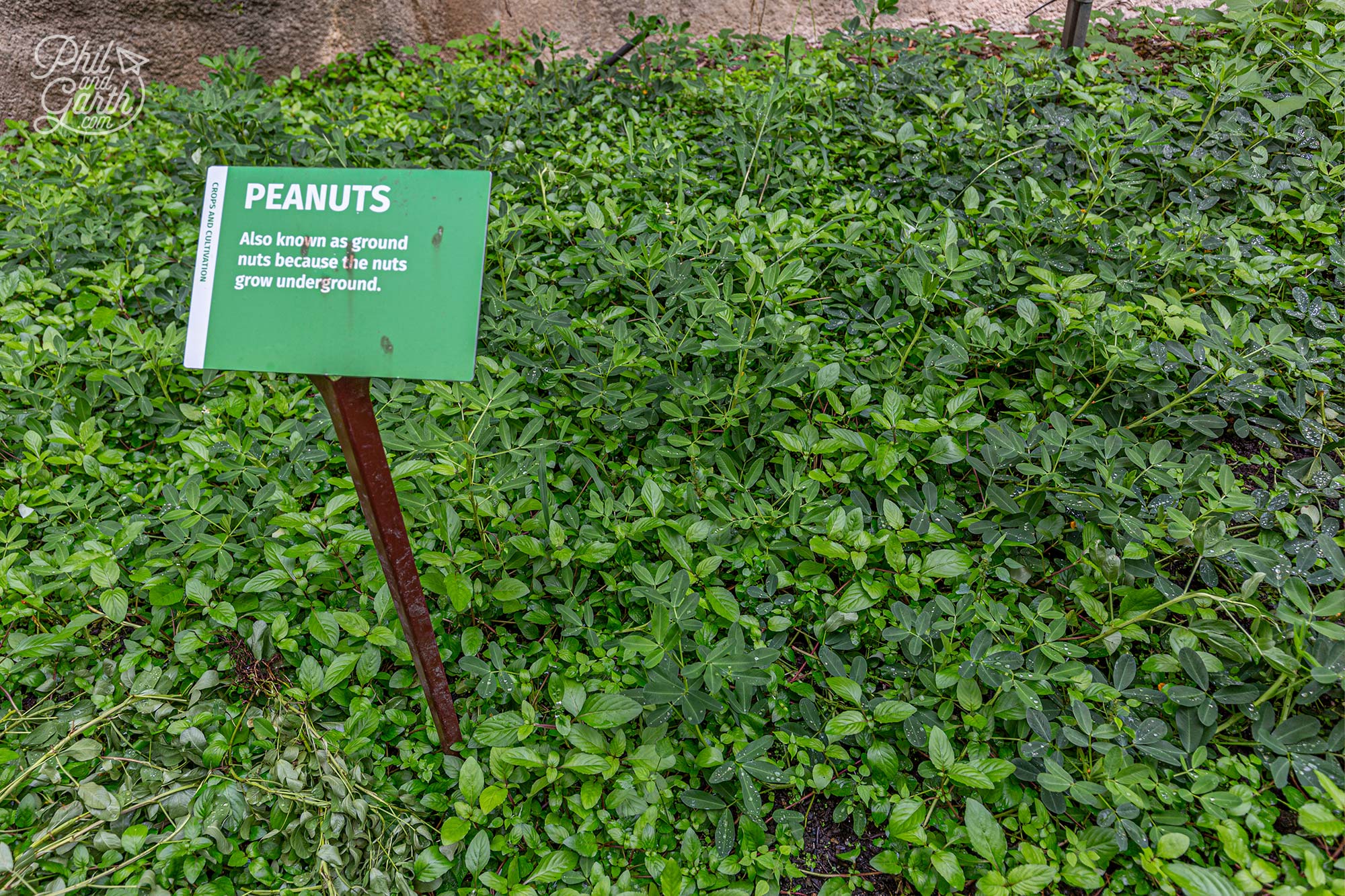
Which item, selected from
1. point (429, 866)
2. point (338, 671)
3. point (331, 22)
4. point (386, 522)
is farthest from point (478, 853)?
point (331, 22)

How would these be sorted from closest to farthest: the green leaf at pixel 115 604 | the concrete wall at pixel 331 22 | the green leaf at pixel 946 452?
the green leaf at pixel 115 604 → the green leaf at pixel 946 452 → the concrete wall at pixel 331 22

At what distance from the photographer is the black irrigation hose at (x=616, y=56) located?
13.0 feet

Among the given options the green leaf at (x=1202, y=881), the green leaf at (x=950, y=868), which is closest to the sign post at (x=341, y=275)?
the green leaf at (x=950, y=868)

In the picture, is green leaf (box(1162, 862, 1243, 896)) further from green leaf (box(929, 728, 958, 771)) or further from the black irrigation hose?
the black irrigation hose

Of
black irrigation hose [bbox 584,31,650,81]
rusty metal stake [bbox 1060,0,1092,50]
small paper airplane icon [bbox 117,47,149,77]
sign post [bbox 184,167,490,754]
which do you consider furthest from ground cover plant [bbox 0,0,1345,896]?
small paper airplane icon [bbox 117,47,149,77]

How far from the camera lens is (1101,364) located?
7.89ft

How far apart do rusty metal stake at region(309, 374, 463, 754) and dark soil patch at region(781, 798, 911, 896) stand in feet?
2.78

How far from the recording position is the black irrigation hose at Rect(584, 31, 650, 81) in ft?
13.0

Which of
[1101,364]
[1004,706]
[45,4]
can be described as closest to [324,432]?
[1004,706]

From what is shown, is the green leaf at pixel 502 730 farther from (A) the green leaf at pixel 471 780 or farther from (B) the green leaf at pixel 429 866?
(B) the green leaf at pixel 429 866

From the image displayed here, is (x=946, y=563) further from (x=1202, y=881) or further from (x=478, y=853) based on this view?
(x=478, y=853)

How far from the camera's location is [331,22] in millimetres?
4254

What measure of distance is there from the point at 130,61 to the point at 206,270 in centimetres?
369

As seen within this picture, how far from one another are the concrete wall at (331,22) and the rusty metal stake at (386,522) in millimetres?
3728
